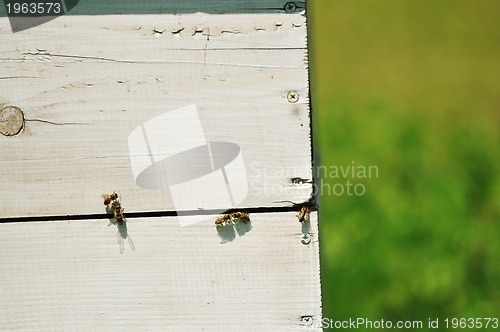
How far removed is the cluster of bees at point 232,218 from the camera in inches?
49.5

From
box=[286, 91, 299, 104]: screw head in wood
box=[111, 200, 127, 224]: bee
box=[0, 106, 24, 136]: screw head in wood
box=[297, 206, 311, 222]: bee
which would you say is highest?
box=[286, 91, 299, 104]: screw head in wood

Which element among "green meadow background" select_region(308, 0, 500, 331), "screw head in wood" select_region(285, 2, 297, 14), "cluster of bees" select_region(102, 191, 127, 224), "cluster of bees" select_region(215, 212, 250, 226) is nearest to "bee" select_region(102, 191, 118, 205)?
"cluster of bees" select_region(102, 191, 127, 224)

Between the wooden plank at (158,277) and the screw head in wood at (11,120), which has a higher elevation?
the screw head in wood at (11,120)

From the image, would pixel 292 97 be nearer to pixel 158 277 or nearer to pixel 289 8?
pixel 289 8

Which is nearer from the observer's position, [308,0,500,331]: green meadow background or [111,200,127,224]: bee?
[111,200,127,224]: bee

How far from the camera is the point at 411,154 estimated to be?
296 centimetres

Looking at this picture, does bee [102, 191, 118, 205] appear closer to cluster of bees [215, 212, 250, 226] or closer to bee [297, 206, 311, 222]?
cluster of bees [215, 212, 250, 226]

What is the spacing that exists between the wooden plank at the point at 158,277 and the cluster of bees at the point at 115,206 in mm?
22

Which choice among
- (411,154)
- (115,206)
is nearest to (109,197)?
(115,206)

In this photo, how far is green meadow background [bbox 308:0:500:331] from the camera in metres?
2.51

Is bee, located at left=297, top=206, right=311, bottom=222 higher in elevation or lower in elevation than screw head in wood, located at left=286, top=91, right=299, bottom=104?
lower

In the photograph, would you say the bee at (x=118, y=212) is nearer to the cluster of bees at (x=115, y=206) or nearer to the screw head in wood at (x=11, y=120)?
the cluster of bees at (x=115, y=206)

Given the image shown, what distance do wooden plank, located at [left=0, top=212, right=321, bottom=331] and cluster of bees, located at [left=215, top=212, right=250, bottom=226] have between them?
0.02m

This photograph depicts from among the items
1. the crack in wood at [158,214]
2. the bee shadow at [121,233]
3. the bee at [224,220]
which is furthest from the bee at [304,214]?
the bee shadow at [121,233]
